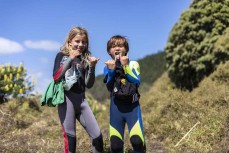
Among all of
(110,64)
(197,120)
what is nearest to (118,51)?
(110,64)

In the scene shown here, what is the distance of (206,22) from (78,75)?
653cm

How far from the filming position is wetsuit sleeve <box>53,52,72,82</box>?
4.64 metres

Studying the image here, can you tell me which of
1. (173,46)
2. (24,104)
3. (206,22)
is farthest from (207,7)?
(24,104)

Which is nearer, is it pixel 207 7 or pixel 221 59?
pixel 221 59

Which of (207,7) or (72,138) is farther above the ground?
(207,7)

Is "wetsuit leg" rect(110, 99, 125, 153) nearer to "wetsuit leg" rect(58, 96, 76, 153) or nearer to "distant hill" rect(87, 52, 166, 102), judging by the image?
"wetsuit leg" rect(58, 96, 76, 153)

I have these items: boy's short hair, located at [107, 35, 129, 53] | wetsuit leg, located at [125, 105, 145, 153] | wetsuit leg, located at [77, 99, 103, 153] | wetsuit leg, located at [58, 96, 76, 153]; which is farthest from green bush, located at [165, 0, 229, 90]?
wetsuit leg, located at [58, 96, 76, 153]

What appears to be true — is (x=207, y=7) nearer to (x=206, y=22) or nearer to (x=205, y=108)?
(x=206, y=22)

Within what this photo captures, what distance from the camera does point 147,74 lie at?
2500 cm

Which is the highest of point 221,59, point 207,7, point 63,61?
point 207,7

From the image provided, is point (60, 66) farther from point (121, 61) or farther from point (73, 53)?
point (121, 61)

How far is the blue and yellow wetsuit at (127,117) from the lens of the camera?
14.9ft

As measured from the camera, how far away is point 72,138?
15.5ft

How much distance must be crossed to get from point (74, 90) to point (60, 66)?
34 cm
